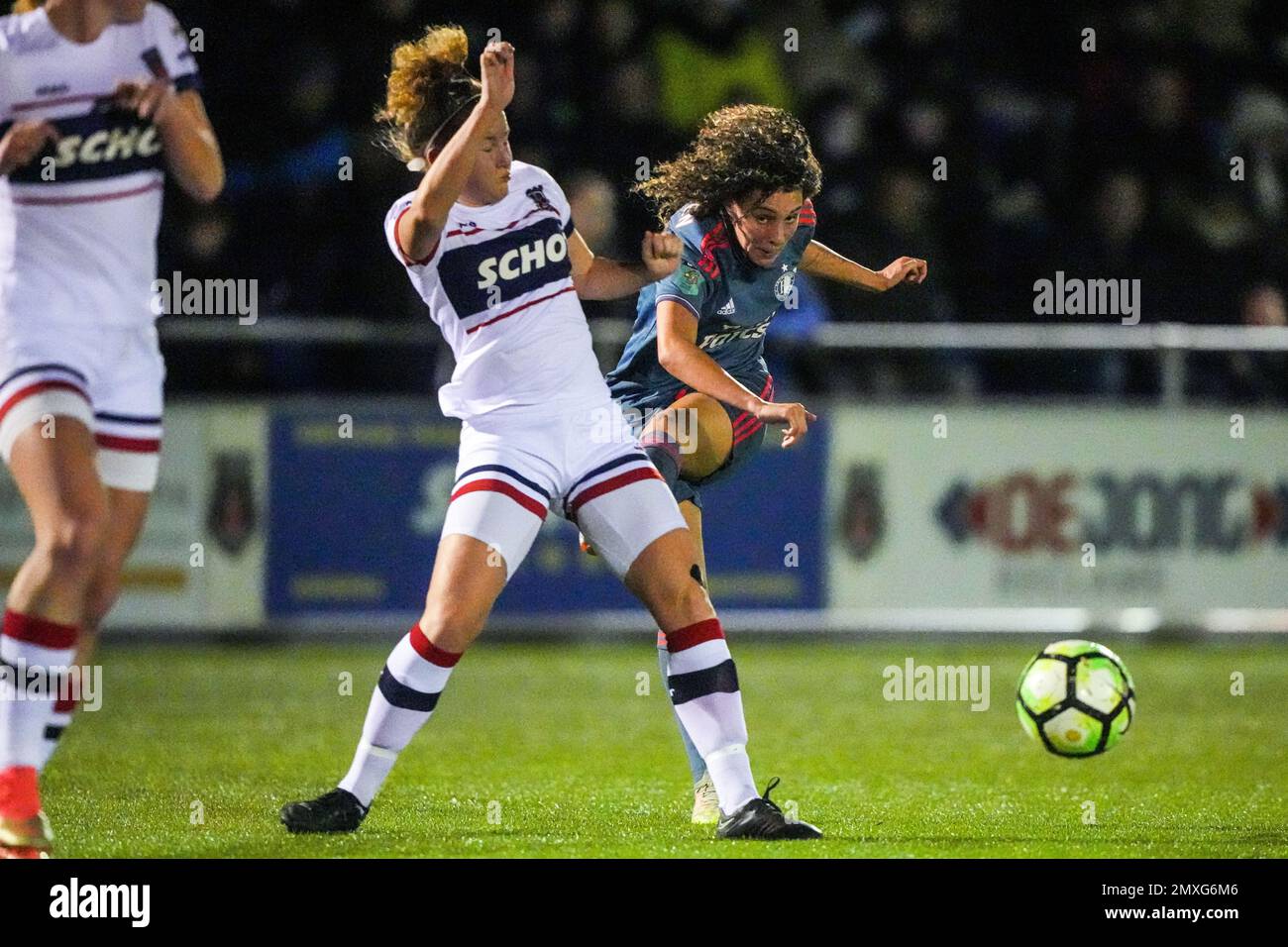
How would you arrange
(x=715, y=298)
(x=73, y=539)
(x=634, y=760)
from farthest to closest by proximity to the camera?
(x=634, y=760) → (x=715, y=298) → (x=73, y=539)

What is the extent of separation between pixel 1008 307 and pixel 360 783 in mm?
8993

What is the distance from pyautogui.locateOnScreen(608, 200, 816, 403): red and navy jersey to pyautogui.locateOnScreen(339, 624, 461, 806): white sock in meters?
1.44

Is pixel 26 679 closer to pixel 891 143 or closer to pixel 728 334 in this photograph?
pixel 728 334

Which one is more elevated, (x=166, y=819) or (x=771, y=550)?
(x=771, y=550)

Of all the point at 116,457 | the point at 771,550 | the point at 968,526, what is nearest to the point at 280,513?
the point at 771,550

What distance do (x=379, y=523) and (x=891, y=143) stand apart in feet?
A: 16.0

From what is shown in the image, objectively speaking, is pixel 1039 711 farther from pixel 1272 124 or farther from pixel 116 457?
pixel 1272 124

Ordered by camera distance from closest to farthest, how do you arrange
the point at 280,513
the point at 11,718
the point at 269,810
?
the point at 11,718
the point at 269,810
the point at 280,513

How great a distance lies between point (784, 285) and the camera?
270 inches

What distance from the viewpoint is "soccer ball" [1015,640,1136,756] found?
6.95m

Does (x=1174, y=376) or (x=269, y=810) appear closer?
(x=269, y=810)

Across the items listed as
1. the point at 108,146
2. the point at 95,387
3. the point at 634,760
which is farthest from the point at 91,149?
the point at 634,760

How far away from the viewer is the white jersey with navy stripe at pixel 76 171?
527 cm

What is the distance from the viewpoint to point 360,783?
6.02 m
